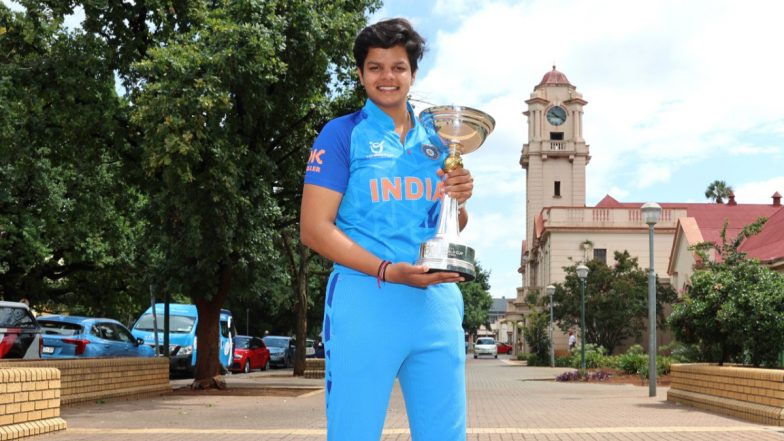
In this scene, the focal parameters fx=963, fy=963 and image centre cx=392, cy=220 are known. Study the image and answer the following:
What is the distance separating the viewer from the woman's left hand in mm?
2975

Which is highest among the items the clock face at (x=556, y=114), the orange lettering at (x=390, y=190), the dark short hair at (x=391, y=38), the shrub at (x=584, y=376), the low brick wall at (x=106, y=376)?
the clock face at (x=556, y=114)

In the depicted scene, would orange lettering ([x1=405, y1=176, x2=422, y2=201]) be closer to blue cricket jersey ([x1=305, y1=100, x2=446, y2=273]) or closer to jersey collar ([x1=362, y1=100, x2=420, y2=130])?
blue cricket jersey ([x1=305, y1=100, x2=446, y2=273])

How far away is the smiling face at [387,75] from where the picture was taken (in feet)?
10.1

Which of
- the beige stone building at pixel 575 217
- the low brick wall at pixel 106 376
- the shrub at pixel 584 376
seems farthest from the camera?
the beige stone building at pixel 575 217

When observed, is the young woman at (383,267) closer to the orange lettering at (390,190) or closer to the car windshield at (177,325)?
the orange lettering at (390,190)

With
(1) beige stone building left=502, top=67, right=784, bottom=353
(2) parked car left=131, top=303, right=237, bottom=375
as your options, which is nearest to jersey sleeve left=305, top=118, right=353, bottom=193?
(2) parked car left=131, top=303, right=237, bottom=375

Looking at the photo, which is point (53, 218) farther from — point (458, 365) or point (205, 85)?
point (458, 365)

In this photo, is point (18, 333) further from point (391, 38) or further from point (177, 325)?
point (391, 38)

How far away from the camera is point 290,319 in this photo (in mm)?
59812

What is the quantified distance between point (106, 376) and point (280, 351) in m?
26.9

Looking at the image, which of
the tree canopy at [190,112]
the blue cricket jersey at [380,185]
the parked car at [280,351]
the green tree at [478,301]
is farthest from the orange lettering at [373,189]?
the green tree at [478,301]

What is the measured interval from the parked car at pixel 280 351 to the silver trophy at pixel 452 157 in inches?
1565

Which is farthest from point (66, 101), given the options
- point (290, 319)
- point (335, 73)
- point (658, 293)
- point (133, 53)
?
point (290, 319)

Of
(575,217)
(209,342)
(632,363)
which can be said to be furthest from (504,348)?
(209,342)
